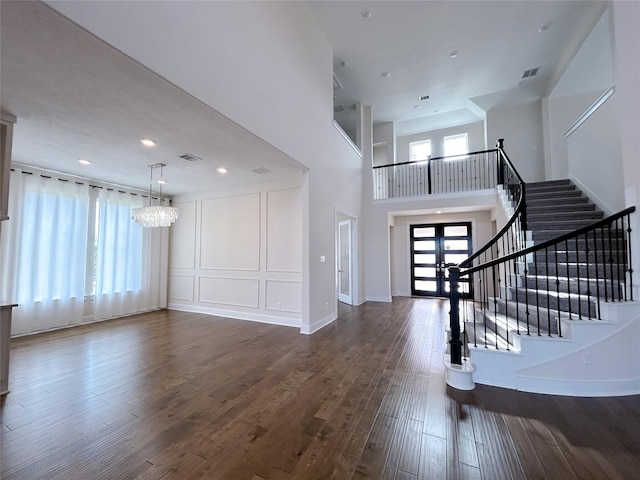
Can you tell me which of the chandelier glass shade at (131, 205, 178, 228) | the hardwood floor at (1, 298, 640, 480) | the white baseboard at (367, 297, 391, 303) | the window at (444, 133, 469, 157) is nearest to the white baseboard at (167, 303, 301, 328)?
the hardwood floor at (1, 298, 640, 480)

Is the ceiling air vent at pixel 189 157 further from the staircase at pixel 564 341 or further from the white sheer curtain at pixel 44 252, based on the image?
the staircase at pixel 564 341

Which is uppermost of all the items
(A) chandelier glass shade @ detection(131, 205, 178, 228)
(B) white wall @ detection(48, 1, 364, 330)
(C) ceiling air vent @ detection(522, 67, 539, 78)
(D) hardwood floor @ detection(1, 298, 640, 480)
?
(C) ceiling air vent @ detection(522, 67, 539, 78)

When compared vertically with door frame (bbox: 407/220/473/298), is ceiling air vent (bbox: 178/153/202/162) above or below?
above

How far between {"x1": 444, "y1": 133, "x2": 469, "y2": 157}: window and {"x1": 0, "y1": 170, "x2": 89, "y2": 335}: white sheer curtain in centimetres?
1007

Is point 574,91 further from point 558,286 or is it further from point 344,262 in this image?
point 344,262

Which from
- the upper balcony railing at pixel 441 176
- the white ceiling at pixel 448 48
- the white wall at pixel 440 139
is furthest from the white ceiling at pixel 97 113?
the white wall at pixel 440 139

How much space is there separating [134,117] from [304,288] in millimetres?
3280

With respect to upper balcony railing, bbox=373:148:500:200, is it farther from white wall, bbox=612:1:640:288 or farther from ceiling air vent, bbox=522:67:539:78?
white wall, bbox=612:1:640:288

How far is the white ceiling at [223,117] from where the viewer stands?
6.69 feet

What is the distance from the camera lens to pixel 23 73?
2.10m

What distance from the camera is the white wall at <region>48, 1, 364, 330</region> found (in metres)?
2.06

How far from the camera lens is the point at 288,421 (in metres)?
2.08

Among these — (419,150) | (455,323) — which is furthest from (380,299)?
(419,150)

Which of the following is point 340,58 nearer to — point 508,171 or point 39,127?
point 508,171
